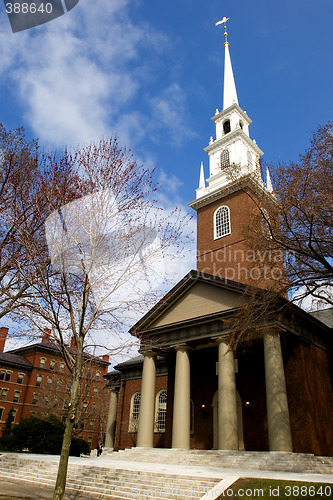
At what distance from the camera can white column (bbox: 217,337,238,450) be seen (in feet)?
53.9

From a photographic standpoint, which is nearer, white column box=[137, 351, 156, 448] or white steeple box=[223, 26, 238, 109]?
white column box=[137, 351, 156, 448]

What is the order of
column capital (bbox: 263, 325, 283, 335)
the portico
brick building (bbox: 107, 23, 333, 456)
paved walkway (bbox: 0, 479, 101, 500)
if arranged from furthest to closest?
column capital (bbox: 263, 325, 283, 335)
brick building (bbox: 107, 23, 333, 456)
the portico
paved walkway (bbox: 0, 479, 101, 500)

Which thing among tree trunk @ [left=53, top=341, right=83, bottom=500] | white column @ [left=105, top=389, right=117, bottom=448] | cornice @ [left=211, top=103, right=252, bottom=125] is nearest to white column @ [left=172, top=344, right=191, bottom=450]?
tree trunk @ [left=53, top=341, right=83, bottom=500]

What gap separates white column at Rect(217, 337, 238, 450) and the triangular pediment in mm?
1969

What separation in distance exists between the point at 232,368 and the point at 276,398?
268 centimetres

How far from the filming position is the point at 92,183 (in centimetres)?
1106

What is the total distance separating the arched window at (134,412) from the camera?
90.8ft

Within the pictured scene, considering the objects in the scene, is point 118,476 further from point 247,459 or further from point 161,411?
point 161,411

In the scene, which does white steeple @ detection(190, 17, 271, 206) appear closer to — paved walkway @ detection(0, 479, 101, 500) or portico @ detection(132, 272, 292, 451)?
portico @ detection(132, 272, 292, 451)

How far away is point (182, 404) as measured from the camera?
62.4ft

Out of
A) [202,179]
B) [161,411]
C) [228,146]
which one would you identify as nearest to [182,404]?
[161,411]

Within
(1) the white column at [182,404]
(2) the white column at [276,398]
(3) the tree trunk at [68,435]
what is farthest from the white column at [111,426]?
(3) the tree trunk at [68,435]

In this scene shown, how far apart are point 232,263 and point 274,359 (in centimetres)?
1147

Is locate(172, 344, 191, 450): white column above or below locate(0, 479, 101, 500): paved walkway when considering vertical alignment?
above
